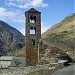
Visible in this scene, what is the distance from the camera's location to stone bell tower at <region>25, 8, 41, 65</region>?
48897mm

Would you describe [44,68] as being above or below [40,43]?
below

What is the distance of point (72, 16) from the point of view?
613 ft

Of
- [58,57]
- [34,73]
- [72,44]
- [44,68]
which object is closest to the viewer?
[34,73]

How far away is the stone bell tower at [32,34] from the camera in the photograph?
48897 mm

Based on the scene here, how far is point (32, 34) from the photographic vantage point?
50.3 metres

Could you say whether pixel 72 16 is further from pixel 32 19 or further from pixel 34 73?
pixel 34 73

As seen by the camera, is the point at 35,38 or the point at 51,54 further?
the point at 35,38

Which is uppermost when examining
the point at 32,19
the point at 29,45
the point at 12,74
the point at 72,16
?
the point at 72,16

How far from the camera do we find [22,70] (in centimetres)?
3775

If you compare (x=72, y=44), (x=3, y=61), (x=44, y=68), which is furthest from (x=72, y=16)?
(x=44, y=68)

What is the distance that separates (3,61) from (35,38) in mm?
9221

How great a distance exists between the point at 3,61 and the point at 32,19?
9.72 meters

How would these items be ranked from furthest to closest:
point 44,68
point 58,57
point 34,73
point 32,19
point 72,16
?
point 72,16 < point 32,19 < point 58,57 < point 44,68 < point 34,73

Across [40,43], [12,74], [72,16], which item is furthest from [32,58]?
[72,16]
